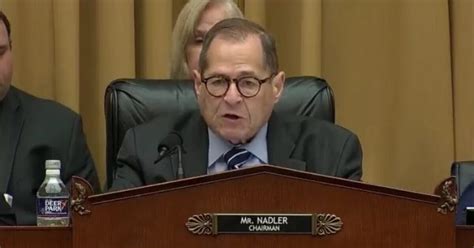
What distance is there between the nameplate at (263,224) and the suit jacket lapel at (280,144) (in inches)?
21.8

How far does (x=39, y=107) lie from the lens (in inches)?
101

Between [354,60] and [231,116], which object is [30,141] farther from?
[354,60]

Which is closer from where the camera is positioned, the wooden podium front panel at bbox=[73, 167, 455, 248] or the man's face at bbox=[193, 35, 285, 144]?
the wooden podium front panel at bbox=[73, 167, 455, 248]

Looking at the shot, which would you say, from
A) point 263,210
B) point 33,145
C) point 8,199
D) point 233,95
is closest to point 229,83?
point 233,95

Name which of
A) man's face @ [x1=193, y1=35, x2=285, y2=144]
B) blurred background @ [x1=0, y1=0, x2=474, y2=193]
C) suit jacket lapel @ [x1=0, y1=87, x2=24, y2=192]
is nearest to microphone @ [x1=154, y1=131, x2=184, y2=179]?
man's face @ [x1=193, y1=35, x2=285, y2=144]

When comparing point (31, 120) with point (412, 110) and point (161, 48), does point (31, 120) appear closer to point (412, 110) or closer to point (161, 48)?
point (161, 48)

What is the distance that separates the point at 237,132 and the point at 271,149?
110 mm

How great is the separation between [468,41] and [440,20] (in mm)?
129

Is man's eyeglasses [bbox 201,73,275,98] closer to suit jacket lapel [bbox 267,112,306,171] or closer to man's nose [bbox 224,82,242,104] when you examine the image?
man's nose [bbox 224,82,242,104]

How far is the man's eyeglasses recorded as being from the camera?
1832 mm

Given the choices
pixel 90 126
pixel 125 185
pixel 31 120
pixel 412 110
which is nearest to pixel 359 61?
pixel 412 110

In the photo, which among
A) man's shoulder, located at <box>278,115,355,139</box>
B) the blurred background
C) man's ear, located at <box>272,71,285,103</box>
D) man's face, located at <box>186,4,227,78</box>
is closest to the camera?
man's ear, located at <box>272,71,285,103</box>

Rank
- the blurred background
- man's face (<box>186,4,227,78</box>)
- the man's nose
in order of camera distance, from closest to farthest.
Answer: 1. the man's nose
2. man's face (<box>186,4,227,78</box>)
3. the blurred background

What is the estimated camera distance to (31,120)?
2545mm
